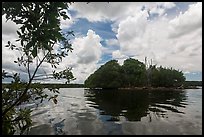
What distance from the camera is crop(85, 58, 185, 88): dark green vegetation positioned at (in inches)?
5418

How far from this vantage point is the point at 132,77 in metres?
137

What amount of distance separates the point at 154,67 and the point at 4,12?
15387 centimetres

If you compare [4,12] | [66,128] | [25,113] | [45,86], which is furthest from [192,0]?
[66,128]

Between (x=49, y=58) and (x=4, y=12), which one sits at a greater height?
(x=4, y=12)

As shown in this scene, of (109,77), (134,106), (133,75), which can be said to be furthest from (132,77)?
(134,106)

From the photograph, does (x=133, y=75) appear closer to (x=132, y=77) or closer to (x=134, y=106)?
(x=132, y=77)

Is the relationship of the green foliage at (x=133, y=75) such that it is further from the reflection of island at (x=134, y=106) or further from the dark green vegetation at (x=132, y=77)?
the reflection of island at (x=134, y=106)

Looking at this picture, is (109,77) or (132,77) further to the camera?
(109,77)

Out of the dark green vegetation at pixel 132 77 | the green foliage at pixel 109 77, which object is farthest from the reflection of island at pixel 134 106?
the dark green vegetation at pixel 132 77

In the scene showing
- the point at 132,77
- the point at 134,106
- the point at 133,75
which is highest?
the point at 133,75

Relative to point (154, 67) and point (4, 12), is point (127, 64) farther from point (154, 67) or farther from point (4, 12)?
point (4, 12)

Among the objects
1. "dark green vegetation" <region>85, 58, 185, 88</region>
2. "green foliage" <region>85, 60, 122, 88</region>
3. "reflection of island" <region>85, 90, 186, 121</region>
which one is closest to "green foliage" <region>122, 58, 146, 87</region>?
"dark green vegetation" <region>85, 58, 185, 88</region>

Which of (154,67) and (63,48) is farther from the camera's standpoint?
(154,67)

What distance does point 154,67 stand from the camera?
154250 mm
